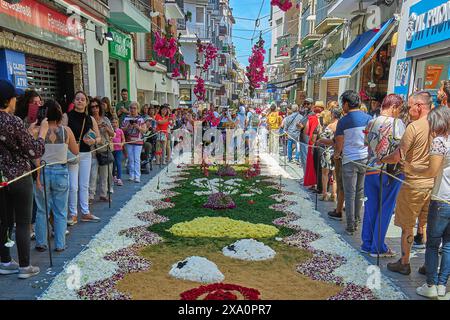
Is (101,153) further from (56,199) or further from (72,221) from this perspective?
(56,199)

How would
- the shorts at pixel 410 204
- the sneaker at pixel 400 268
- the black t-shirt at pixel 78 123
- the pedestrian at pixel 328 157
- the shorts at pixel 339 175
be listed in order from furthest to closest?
the pedestrian at pixel 328 157 < the shorts at pixel 339 175 < the black t-shirt at pixel 78 123 < the sneaker at pixel 400 268 < the shorts at pixel 410 204

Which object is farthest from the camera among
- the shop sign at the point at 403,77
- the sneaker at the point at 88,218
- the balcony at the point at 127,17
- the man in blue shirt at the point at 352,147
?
the balcony at the point at 127,17

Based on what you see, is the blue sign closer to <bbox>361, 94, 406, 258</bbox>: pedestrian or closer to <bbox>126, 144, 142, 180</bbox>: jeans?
<bbox>126, 144, 142, 180</bbox>: jeans

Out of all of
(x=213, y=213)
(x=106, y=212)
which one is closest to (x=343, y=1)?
(x=213, y=213)

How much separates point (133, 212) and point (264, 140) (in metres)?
11.4

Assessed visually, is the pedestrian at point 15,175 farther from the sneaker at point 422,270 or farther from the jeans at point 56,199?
the sneaker at point 422,270

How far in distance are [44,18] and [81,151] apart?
5786mm

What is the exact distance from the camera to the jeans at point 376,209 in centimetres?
502

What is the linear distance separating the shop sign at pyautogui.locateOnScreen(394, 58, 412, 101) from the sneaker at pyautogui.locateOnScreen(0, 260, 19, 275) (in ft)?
32.8

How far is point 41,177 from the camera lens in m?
4.98

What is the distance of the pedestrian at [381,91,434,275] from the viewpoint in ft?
13.7

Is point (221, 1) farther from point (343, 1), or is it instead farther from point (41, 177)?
point (41, 177)

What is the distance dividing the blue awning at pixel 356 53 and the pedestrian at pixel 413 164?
28.7 ft

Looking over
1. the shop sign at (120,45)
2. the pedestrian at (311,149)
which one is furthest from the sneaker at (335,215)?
the shop sign at (120,45)
